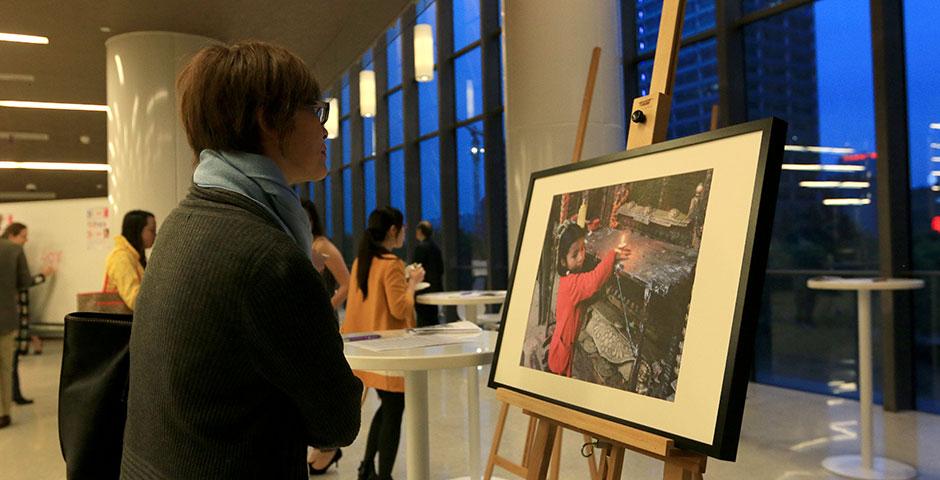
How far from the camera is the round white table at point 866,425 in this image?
129 inches

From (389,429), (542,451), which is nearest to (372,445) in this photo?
(389,429)

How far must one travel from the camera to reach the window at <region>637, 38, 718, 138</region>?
576 centimetres

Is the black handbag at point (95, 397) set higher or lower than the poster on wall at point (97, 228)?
lower

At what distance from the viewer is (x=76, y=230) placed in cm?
A: 873

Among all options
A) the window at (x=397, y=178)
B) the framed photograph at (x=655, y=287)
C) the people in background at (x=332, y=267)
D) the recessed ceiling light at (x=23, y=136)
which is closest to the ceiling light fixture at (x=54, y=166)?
the recessed ceiling light at (x=23, y=136)

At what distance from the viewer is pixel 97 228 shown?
339 inches

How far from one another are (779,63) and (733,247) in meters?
4.76

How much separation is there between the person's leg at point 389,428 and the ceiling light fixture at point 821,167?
370 centimetres

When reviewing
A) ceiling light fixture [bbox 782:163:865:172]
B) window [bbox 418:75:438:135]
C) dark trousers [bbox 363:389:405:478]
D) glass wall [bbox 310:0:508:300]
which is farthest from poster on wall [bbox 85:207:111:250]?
ceiling light fixture [bbox 782:163:865:172]

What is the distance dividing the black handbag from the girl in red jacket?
913mm

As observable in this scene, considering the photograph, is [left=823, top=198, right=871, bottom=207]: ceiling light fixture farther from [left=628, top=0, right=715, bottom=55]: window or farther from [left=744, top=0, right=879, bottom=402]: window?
[left=628, top=0, right=715, bottom=55]: window

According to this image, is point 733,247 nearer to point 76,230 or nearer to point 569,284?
point 569,284

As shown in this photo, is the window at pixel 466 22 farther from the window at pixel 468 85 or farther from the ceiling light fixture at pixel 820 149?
the ceiling light fixture at pixel 820 149

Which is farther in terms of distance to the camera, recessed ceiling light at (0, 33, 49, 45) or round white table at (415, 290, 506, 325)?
recessed ceiling light at (0, 33, 49, 45)
